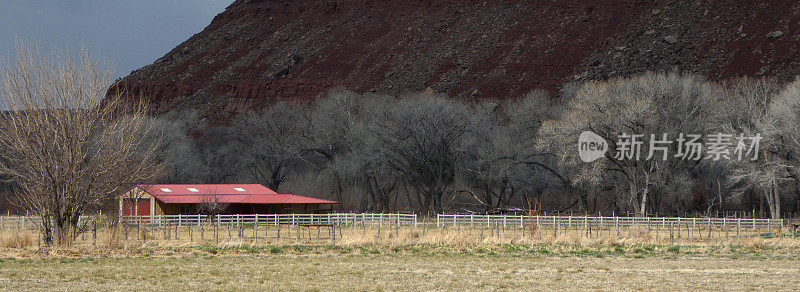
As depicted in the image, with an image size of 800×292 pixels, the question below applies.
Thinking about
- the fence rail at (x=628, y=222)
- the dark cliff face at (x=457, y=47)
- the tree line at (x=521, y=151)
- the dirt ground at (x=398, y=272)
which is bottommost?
the fence rail at (x=628, y=222)

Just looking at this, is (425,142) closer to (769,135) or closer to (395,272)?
(769,135)

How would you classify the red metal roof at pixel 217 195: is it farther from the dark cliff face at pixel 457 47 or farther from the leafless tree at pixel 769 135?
the dark cliff face at pixel 457 47

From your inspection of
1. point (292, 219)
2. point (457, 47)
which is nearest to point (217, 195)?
point (292, 219)

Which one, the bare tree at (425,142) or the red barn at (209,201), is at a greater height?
the bare tree at (425,142)

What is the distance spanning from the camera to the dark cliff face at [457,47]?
3524 inches

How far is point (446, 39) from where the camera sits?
377 ft

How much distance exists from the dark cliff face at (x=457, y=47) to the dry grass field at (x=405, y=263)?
53.7 metres

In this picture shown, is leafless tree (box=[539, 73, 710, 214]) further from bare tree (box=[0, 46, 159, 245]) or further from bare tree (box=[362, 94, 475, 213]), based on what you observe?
bare tree (box=[0, 46, 159, 245])

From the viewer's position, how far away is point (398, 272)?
20.5 m

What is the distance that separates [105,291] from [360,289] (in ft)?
16.5

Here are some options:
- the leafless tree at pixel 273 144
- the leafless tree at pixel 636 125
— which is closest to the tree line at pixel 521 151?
the leafless tree at pixel 636 125

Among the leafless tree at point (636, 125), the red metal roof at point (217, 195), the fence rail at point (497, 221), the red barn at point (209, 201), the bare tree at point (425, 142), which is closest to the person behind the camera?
the fence rail at point (497, 221)

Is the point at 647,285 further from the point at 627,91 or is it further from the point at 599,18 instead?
the point at 599,18

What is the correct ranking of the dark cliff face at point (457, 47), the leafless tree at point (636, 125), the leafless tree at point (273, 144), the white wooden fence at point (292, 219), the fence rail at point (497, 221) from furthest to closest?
the dark cliff face at point (457, 47)
the leafless tree at point (273, 144)
the leafless tree at point (636, 125)
the white wooden fence at point (292, 219)
the fence rail at point (497, 221)
